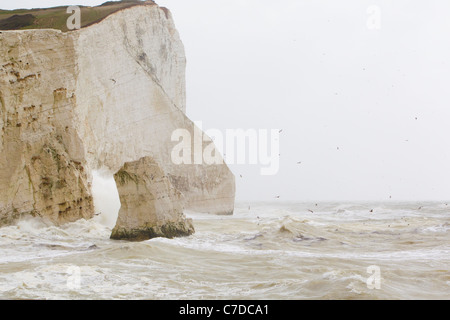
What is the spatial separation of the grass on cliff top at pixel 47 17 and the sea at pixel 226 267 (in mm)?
13286

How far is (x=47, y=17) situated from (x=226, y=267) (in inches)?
848

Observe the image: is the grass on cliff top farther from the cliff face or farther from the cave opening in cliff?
the cave opening in cliff

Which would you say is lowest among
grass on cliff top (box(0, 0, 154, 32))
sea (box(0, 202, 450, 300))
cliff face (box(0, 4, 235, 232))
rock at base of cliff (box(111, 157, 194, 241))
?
sea (box(0, 202, 450, 300))

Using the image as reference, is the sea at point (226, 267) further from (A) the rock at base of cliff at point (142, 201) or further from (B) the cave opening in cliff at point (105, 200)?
(B) the cave opening in cliff at point (105, 200)

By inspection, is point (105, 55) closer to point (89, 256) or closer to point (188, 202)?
point (188, 202)

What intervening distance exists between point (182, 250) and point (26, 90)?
9.74 meters

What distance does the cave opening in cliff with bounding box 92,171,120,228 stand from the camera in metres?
A: 19.6

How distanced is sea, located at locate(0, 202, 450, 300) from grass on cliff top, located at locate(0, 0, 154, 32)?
43.6 ft

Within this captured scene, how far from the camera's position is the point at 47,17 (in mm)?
26781

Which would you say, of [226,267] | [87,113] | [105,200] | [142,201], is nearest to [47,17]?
[87,113]

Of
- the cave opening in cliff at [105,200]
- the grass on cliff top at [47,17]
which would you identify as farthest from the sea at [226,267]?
the grass on cliff top at [47,17]

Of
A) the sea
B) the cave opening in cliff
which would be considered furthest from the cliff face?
the sea
